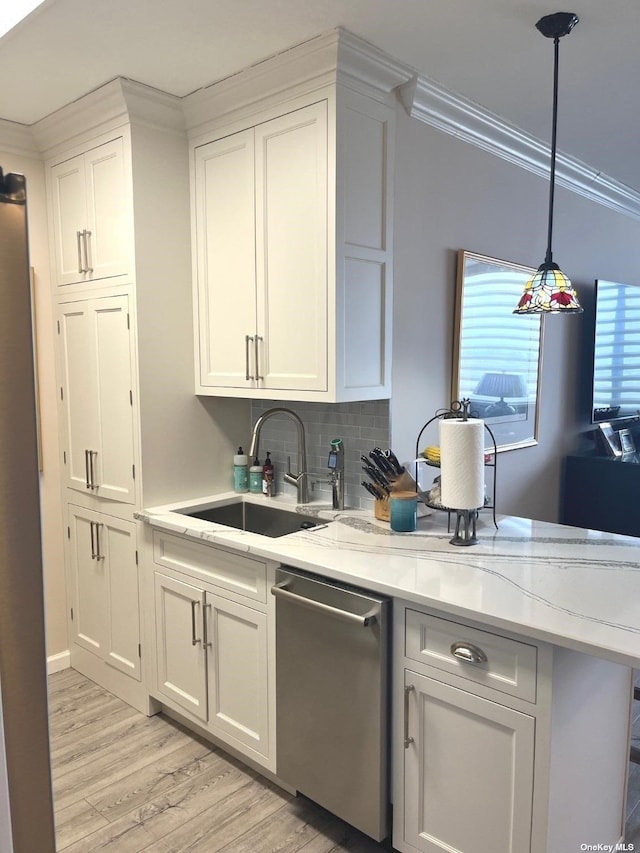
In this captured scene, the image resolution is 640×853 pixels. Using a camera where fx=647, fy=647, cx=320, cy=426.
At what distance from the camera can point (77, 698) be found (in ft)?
9.68

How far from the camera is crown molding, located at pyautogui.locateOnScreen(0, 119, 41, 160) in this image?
287cm

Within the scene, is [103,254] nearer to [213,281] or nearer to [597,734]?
[213,281]

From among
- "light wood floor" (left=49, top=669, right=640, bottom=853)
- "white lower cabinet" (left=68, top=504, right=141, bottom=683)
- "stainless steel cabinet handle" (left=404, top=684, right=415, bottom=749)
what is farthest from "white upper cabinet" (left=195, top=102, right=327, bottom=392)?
"light wood floor" (left=49, top=669, right=640, bottom=853)

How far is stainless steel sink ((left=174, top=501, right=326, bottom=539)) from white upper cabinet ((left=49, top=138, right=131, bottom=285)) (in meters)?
1.08

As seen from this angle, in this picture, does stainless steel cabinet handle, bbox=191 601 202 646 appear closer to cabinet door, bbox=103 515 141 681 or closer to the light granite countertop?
the light granite countertop

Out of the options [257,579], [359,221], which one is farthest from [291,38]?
[257,579]

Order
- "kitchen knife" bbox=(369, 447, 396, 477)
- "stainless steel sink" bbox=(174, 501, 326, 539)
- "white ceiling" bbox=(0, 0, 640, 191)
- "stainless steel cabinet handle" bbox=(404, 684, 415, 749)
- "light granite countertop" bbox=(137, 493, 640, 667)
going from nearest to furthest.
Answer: "light granite countertop" bbox=(137, 493, 640, 667) < "stainless steel cabinet handle" bbox=(404, 684, 415, 749) < "white ceiling" bbox=(0, 0, 640, 191) < "kitchen knife" bbox=(369, 447, 396, 477) < "stainless steel sink" bbox=(174, 501, 326, 539)

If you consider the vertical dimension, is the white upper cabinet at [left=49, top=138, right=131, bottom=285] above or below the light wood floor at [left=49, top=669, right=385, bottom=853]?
above

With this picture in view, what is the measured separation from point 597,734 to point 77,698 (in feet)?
7.36

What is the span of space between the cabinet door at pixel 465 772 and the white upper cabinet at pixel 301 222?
1072 millimetres

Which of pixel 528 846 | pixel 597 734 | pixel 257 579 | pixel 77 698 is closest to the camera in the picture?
pixel 528 846

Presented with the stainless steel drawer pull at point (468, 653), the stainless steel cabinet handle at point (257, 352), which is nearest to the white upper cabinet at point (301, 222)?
the stainless steel cabinet handle at point (257, 352)

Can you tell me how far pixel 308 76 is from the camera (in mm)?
2223

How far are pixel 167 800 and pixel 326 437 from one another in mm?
1462
